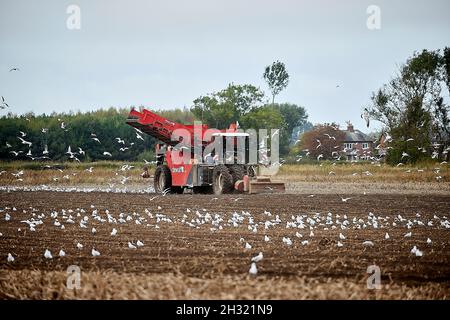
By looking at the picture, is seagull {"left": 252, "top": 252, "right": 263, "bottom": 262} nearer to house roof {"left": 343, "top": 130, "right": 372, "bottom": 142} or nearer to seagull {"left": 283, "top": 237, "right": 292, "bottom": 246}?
seagull {"left": 283, "top": 237, "right": 292, "bottom": 246}

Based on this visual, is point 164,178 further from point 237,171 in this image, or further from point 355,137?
point 355,137

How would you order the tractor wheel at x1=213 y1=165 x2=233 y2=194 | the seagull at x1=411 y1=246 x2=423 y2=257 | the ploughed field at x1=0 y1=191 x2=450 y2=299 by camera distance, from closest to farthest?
1. the ploughed field at x1=0 y1=191 x2=450 y2=299
2. the seagull at x1=411 y1=246 x2=423 y2=257
3. the tractor wheel at x1=213 y1=165 x2=233 y2=194

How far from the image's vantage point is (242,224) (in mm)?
21875

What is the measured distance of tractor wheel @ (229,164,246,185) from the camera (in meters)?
34.8

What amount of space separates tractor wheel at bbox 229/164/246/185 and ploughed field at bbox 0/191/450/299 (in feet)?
19.4

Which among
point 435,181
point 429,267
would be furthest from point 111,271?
point 435,181

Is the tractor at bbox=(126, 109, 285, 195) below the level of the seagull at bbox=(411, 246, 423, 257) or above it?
above

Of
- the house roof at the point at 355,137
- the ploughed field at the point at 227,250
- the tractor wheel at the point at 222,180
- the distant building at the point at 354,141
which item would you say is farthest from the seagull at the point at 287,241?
the house roof at the point at 355,137

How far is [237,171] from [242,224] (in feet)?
42.9

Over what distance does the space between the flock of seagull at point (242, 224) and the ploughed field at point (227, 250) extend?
0.04 meters

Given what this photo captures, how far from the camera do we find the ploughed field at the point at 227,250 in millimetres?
11570

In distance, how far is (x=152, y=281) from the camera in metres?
11.8

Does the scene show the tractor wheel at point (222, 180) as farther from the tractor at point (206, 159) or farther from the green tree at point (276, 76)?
the green tree at point (276, 76)

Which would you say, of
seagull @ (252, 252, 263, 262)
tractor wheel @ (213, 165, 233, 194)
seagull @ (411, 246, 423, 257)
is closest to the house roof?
tractor wheel @ (213, 165, 233, 194)
